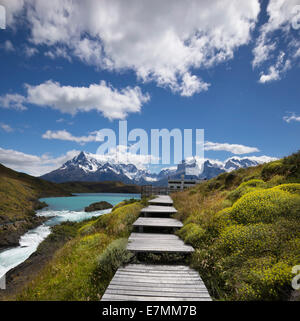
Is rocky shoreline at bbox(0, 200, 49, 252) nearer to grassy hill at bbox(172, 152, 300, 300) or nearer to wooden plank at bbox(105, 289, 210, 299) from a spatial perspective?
wooden plank at bbox(105, 289, 210, 299)

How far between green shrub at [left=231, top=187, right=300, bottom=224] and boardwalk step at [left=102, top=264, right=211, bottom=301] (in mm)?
2962

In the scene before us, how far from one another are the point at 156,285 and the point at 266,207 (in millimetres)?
4737

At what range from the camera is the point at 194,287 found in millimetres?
3764

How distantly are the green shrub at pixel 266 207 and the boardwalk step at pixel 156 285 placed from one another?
9.72ft

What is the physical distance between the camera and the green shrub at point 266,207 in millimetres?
5512

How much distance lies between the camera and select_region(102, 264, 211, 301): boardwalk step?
3434 millimetres

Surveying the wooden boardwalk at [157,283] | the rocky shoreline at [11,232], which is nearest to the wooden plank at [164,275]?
the wooden boardwalk at [157,283]

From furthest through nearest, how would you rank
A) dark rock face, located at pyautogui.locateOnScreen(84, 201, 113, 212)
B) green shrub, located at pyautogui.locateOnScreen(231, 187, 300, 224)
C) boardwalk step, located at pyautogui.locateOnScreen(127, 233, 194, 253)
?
1. dark rock face, located at pyautogui.locateOnScreen(84, 201, 113, 212)
2. green shrub, located at pyautogui.locateOnScreen(231, 187, 300, 224)
3. boardwalk step, located at pyautogui.locateOnScreen(127, 233, 194, 253)

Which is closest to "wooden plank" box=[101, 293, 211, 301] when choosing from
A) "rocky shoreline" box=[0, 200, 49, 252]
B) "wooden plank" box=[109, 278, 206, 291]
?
"wooden plank" box=[109, 278, 206, 291]

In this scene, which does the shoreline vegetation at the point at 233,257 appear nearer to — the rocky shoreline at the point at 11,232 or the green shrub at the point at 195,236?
the green shrub at the point at 195,236
